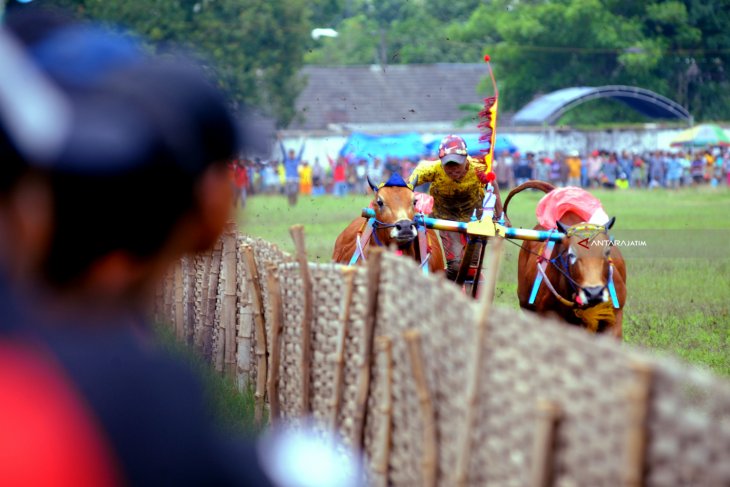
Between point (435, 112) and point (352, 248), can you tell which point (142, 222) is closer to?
point (352, 248)

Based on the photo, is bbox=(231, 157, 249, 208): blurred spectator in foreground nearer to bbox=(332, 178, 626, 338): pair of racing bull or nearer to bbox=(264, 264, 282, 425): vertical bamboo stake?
bbox=(264, 264, 282, 425): vertical bamboo stake

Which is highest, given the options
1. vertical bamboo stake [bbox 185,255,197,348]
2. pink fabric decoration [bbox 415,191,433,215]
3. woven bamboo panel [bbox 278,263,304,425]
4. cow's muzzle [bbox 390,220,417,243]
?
pink fabric decoration [bbox 415,191,433,215]

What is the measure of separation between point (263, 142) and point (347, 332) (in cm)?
429

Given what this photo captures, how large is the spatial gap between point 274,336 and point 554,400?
3959mm

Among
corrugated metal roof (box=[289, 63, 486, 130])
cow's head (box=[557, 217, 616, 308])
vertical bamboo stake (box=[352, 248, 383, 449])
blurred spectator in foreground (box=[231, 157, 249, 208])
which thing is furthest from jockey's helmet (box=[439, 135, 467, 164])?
corrugated metal roof (box=[289, 63, 486, 130])

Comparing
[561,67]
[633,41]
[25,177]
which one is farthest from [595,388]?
[561,67]

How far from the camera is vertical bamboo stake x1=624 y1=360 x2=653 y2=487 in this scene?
9.81 feet

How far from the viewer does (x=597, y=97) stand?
162 ft

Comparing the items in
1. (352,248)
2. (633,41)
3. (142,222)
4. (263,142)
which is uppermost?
(633,41)

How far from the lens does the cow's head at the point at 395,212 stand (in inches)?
425

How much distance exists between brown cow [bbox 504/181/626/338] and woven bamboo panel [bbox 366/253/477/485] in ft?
13.6

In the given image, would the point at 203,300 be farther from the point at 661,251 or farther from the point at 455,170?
the point at 661,251

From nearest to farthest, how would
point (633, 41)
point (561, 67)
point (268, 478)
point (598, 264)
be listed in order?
point (268, 478)
point (598, 264)
point (633, 41)
point (561, 67)

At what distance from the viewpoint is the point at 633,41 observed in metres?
→ 49.2
